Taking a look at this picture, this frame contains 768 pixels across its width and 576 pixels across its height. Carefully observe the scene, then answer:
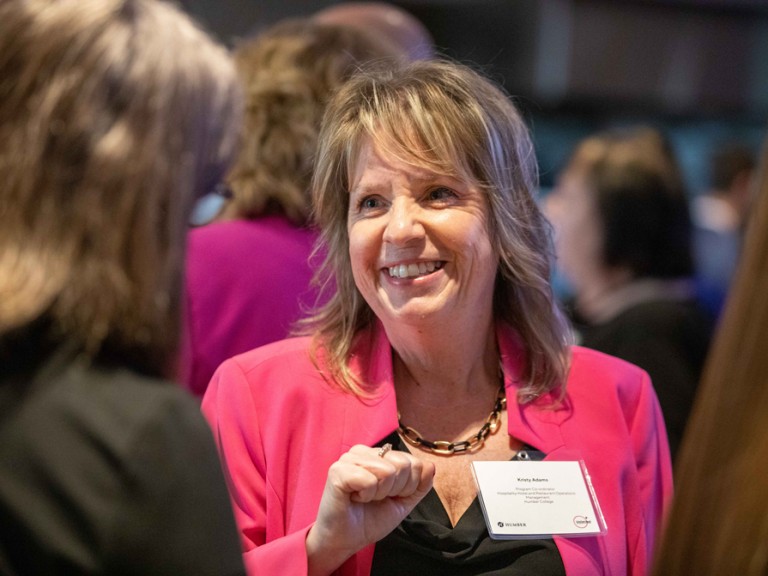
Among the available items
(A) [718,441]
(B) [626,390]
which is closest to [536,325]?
(B) [626,390]

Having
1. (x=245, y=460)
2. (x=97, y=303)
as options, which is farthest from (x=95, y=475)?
(x=245, y=460)

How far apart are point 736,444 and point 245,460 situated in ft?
3.47

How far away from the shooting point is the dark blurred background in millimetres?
6496

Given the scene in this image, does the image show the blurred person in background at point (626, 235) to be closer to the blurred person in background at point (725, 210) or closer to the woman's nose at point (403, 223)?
the woman's nose at point (403, 223)

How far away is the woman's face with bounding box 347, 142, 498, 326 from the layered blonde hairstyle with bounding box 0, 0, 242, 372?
2.72 ft

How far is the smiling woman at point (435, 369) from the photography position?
190 cm

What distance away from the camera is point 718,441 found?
1113 millimetres

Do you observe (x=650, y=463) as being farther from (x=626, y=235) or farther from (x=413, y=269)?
(x=626, y=235)

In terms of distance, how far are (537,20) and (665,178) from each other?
340cm

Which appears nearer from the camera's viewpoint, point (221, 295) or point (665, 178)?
point (221, 295)

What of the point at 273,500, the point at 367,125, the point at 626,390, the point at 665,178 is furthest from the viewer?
the point at 665,178

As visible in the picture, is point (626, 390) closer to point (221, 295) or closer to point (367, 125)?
point (367, 125)

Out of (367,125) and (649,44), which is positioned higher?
(367,125)

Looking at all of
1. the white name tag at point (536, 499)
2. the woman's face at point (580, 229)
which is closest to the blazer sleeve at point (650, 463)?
the white name tag at point (536, 499)
